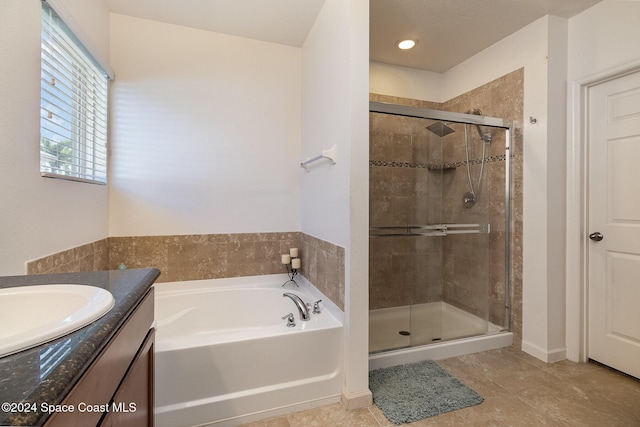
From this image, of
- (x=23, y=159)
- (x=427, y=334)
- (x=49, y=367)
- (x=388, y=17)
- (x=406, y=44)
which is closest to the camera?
(x=49, y=367)

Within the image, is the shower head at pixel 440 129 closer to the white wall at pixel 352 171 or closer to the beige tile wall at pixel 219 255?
the white wall at pixel 352 171

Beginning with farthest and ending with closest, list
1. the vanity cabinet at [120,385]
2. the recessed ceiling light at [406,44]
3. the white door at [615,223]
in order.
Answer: the recessed ceiling light at [406,44] < the white door at [615,223] < the vanity cabinet at [120,385]

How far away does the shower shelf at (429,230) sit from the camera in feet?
7.36

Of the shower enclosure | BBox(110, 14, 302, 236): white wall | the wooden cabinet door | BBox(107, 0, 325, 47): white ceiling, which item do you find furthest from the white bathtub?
BBox(107, 0, 325, 47): white ceiling

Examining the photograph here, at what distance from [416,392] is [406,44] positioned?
2663 millimetres

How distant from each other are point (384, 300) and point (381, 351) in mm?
587

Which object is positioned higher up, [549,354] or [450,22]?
[450,22]

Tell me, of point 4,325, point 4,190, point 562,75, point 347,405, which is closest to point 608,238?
point 562,75

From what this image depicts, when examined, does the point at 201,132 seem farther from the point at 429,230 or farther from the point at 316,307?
the point at 429,230

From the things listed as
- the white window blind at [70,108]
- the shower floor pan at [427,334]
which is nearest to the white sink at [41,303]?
the white window blind at [70,108]

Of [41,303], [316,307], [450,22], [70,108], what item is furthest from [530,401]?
[70,108]

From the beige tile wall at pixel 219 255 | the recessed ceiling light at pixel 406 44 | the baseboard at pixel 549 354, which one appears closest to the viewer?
the beige tile wall at pixel 219 255

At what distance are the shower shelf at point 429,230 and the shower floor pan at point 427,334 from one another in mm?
648

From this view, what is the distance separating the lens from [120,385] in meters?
0.70
